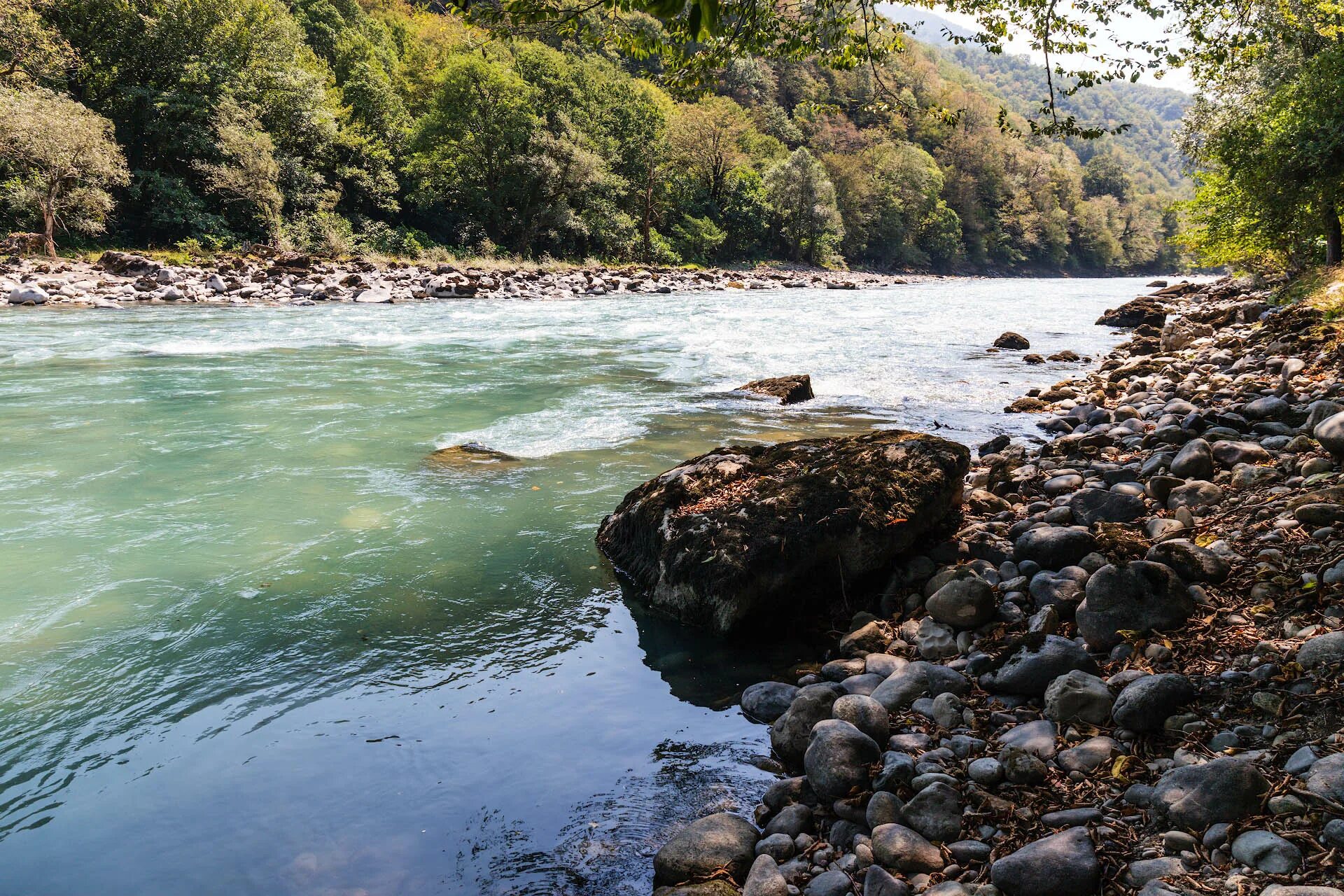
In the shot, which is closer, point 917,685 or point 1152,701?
point 1152,701

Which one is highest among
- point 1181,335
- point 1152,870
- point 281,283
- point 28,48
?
point 28,48

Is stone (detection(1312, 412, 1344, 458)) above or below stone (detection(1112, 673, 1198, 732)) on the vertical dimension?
above

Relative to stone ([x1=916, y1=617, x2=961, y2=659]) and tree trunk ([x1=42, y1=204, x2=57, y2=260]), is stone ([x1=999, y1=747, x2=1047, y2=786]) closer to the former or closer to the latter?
stone ([x1=916, y1=617, x2=961, y2=659])

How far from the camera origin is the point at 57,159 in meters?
27.5

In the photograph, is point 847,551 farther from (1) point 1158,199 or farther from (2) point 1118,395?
(1) point 1158,199

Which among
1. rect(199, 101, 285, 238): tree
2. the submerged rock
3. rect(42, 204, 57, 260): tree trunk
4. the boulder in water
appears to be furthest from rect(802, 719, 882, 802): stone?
rect(199, 101, 285, 238): tree

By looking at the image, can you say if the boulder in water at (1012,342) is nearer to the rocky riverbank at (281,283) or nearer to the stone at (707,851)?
the stone at (707,851)

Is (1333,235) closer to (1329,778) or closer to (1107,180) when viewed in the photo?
(1329,778)

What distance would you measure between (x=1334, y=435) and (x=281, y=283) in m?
29.7

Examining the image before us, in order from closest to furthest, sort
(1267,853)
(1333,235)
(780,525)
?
(1267,853), (780,525), (1333,235)

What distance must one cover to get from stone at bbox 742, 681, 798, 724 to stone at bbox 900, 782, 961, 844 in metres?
0.91

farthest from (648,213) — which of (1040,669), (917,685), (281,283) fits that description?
(1040,669)

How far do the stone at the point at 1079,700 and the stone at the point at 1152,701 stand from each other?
0.20 ft

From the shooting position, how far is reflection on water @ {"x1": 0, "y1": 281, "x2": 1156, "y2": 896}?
9.29ft
